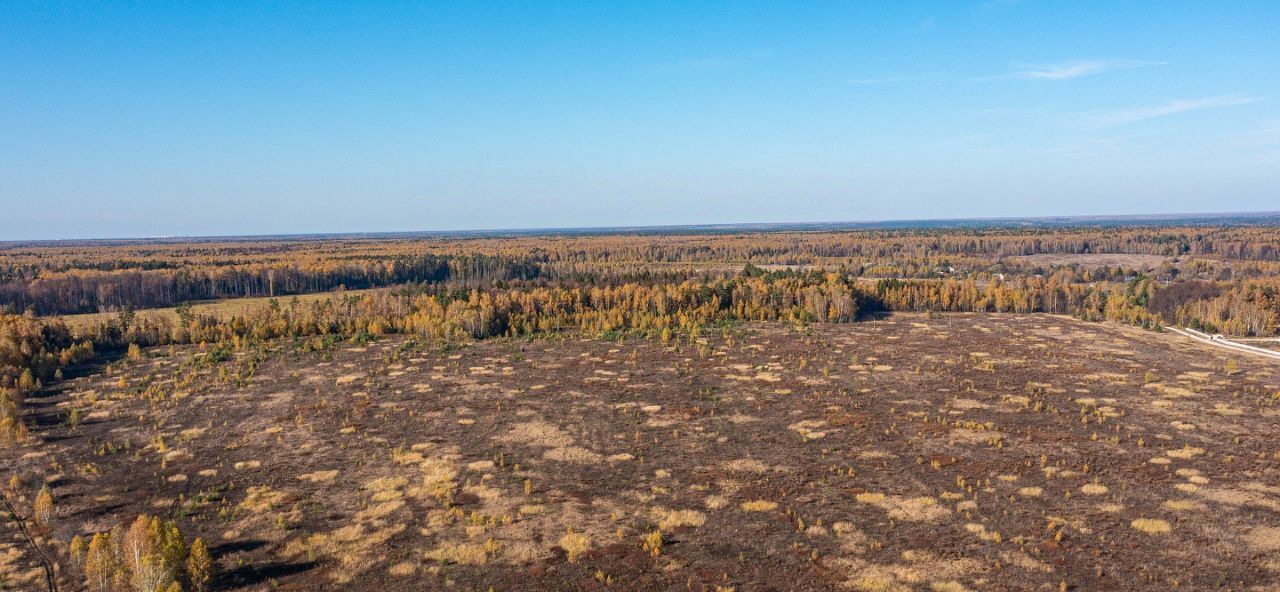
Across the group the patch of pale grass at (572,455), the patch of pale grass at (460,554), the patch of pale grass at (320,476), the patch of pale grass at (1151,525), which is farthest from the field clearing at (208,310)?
the patch of pale grass at (1151,525)

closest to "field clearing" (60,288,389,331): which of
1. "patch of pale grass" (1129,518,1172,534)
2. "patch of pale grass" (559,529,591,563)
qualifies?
"patch of pale grass" (559,529,591,563)

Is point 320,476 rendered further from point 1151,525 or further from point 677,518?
point 1151,525

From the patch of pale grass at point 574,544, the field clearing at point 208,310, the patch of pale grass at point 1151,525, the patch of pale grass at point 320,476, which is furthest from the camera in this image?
the field clearing at point 208,310

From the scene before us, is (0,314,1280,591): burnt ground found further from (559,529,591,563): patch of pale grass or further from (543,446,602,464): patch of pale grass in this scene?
(543,446,602,464): patch of pale grass

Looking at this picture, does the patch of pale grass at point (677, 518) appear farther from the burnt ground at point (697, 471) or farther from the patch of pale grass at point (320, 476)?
the patch of pale grass at point (320, 476)

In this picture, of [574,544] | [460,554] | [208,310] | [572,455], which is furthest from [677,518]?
[208,310]

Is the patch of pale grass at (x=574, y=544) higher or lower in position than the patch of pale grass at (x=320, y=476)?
higher

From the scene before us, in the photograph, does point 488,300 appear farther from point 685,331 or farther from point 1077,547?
point 1077,547

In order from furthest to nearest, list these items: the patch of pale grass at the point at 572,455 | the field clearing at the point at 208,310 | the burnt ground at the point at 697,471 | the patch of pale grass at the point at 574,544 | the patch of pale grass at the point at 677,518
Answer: the field clearing at the point at 208,310 < the patch of pale grass at the point at 572,455 < the patch of pale grass at the point at 677,518 < the patch of pale grass at the point at 574,544 < the burnt ground at the point at 697,471

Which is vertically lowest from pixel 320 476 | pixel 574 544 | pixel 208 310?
pixel 320 476

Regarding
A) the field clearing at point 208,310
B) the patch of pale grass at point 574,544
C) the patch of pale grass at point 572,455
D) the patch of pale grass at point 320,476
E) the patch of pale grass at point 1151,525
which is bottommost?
the patch of pale grass at point 572,455
